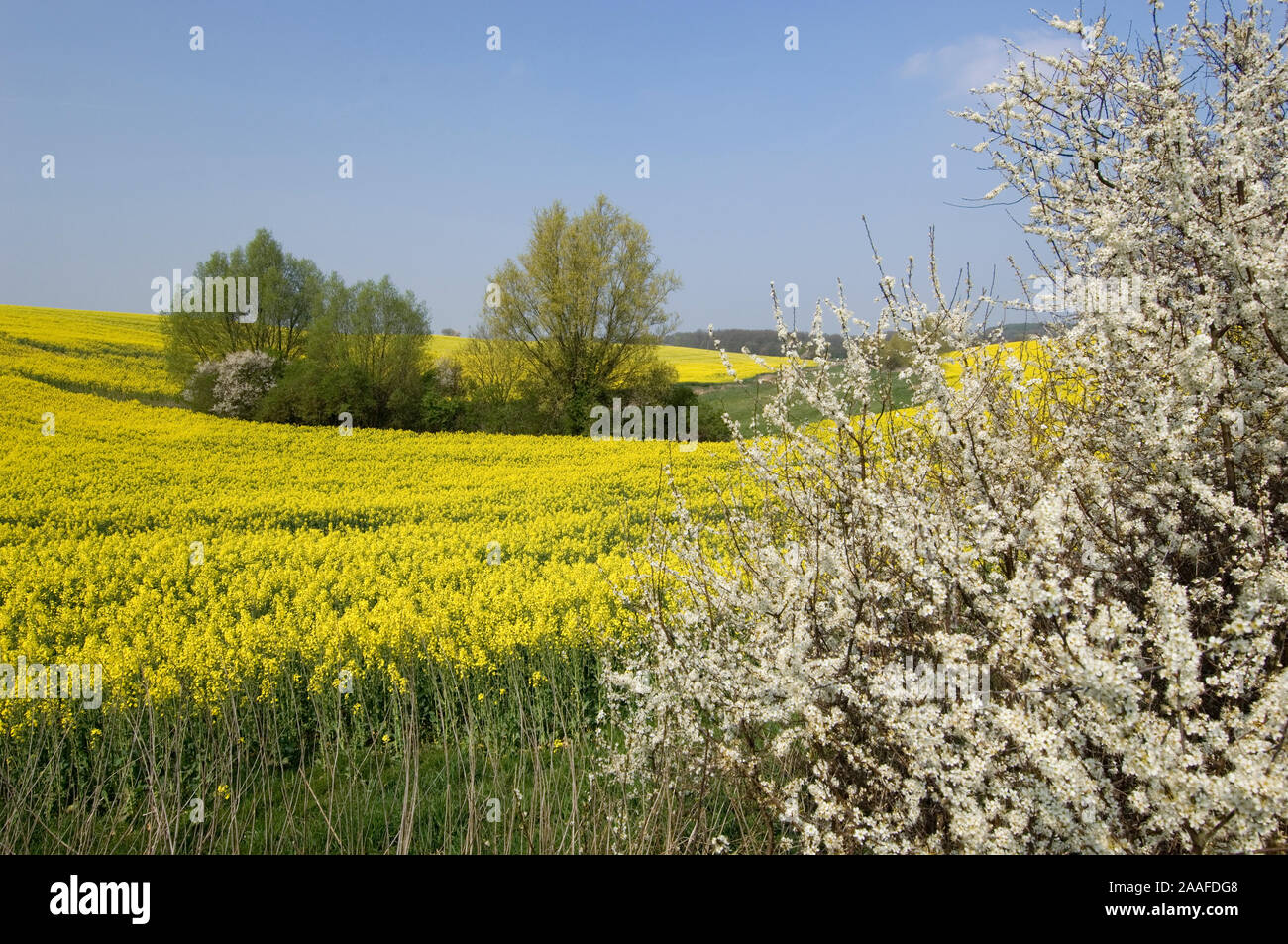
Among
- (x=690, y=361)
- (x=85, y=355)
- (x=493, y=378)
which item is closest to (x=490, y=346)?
(x=493, y=378)

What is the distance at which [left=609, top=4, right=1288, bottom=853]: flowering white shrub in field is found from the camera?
6.18ft

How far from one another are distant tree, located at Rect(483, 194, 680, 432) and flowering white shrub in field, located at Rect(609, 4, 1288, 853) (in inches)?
812

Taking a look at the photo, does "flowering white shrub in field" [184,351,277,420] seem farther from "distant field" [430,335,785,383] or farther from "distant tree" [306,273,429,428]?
"distant field" [430,335,785,383]

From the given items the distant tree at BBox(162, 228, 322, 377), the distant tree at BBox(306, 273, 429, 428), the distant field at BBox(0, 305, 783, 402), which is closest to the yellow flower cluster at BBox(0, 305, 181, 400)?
the distant field at BBox(0, 305, 783, 402)

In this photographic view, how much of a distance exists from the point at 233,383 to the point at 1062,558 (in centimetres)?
2336

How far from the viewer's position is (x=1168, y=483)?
2.45 meters

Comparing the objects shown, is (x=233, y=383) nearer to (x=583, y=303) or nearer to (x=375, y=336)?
(x=375, y=336)

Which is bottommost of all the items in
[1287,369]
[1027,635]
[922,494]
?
[1027,635]

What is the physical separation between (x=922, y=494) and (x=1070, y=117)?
6.42 ft

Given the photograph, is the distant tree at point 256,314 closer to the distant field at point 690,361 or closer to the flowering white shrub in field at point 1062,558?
the distant field at point 690,361

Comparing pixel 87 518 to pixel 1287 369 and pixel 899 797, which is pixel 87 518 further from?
pixel 1287 369

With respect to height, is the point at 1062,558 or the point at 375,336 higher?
the point at 375,336

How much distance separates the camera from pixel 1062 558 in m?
2.47
